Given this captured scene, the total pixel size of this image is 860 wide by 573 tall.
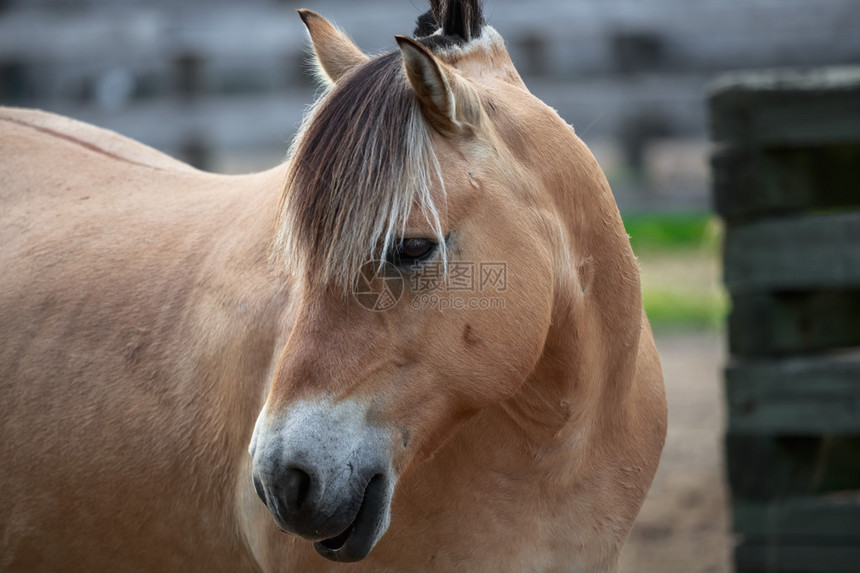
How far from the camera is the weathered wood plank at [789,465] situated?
11.8ft

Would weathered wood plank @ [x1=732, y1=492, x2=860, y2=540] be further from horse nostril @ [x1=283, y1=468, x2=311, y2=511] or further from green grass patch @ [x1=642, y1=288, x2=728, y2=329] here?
green grass patch @ [x1=642, y1=288, x2=728, y2=329]

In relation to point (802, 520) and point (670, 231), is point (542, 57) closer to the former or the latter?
point (670, 231)

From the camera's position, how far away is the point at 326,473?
174 cm

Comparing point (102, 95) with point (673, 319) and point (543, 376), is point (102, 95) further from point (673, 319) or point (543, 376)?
point (543, 376)

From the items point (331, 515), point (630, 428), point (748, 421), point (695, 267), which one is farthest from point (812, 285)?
point (695, 267)

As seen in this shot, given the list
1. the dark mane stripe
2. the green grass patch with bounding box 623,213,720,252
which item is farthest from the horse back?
the green grass patch with bounding box 623,213,720,252

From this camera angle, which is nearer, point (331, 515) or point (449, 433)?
point (331, 515)

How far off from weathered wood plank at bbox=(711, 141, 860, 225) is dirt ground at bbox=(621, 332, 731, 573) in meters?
0.70

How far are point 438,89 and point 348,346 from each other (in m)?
0.59

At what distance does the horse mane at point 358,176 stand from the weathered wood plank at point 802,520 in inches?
95.9

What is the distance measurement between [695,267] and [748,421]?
5.64m

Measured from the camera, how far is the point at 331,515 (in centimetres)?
177

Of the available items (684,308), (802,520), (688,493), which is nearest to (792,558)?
(802,520)

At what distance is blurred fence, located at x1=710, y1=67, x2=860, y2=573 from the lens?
3.45 metres
